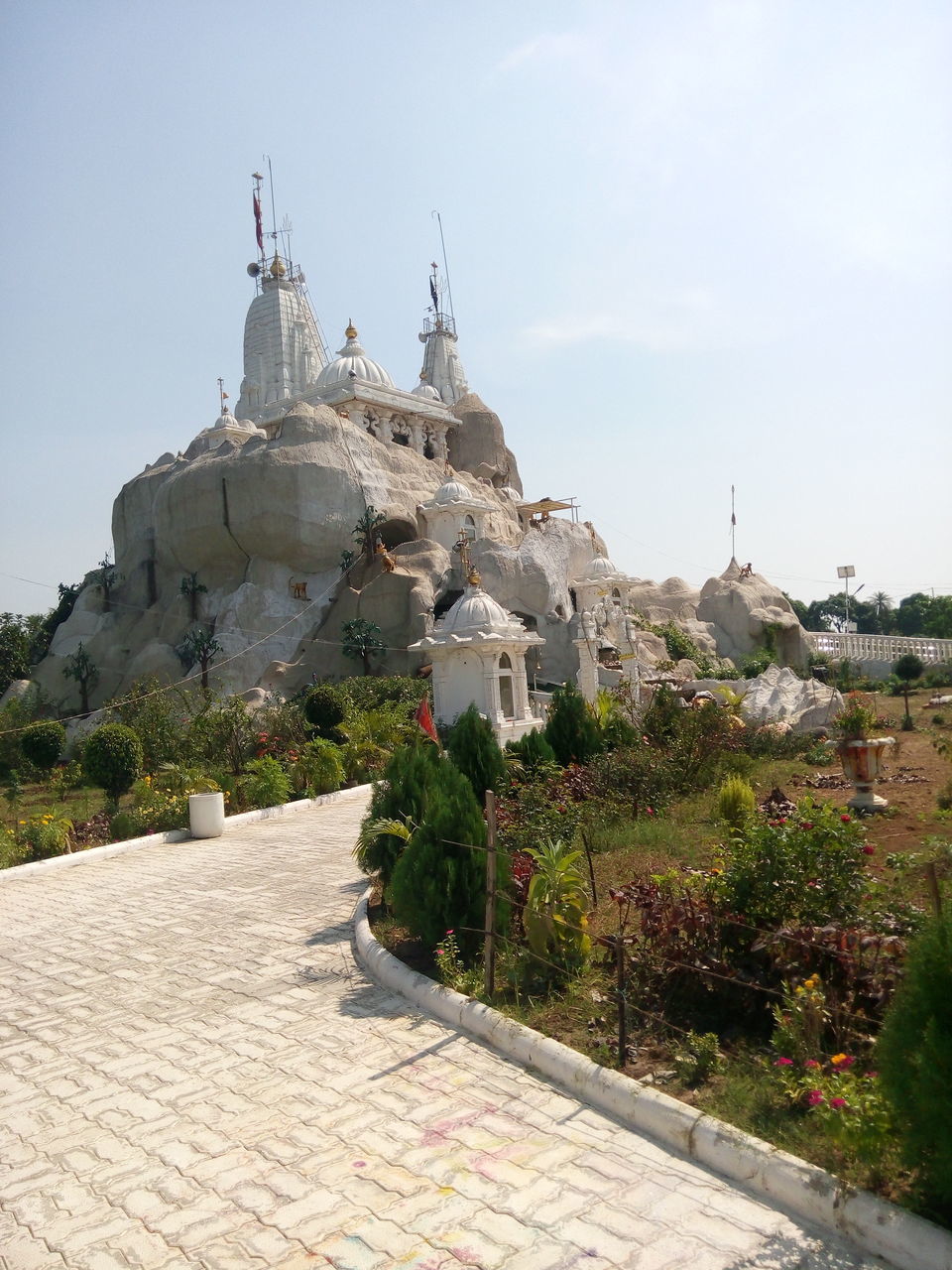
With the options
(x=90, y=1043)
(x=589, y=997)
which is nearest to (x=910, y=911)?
(x=589, y=997)

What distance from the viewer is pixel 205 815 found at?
14.1m

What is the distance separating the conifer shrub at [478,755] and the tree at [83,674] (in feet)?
111

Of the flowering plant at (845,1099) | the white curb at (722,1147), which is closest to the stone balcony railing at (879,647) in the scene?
the white curb at (722,1147)

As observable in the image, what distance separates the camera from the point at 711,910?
5691 mm

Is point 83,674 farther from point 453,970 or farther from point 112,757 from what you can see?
point 453,970

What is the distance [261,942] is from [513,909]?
2.49 meters

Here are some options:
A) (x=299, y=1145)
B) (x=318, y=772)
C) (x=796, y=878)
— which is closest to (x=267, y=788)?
(x=318, y=772)

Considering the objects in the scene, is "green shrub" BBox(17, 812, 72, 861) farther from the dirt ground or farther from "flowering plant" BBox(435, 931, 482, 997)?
the dirt ground

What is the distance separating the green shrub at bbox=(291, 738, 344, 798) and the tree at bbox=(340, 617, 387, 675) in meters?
16.7

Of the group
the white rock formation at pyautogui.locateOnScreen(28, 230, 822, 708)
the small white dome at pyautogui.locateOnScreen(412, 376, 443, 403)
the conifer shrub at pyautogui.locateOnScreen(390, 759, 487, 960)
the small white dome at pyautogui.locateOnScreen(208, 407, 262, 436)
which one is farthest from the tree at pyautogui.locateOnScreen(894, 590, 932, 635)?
the conifer shrub at pyautogui.locateOnScreen(390, 759, 487, 960)

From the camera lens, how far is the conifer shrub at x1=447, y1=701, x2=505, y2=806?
10992 millimetres

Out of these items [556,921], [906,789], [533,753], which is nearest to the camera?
[556,921]

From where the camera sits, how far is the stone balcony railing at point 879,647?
109ft

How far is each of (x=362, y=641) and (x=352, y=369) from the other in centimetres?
1825
